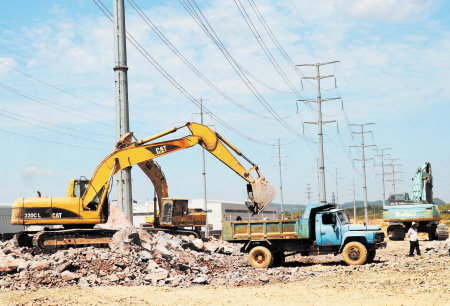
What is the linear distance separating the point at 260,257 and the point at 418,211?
16.8m

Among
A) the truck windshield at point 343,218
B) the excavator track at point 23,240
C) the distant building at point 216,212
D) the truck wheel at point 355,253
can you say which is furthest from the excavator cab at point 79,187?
the distant building at point 216,212

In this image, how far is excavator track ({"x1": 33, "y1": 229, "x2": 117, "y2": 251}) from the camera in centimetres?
2112

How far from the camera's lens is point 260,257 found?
2155 cm

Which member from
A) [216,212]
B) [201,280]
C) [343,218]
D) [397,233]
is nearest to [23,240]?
[201,280]

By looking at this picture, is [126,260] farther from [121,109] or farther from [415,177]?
[415,177]

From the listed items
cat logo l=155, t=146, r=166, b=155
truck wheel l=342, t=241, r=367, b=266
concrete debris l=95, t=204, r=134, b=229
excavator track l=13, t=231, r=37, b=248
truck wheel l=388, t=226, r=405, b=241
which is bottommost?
truck wheel l=388, t=226, r=405, b=241

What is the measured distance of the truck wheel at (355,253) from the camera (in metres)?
20.5

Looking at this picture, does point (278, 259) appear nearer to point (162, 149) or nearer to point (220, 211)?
point (162, 149)

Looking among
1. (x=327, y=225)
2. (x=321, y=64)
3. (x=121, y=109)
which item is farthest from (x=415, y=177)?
(x=121, y=109)

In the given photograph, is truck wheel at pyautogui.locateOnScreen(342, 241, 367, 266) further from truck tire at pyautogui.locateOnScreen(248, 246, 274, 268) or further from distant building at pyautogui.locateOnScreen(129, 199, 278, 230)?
distant building at pyautogui.locateOnScreen(129, 199, 278, 230)

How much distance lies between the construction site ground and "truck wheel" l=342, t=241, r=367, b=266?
0.99 metres

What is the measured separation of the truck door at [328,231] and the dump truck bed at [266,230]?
0.52 meters

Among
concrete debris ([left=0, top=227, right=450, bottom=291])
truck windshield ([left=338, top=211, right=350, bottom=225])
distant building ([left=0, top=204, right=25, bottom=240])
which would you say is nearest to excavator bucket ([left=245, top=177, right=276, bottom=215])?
concrete debris ([left=0, top=227, right=450, bottom=291])

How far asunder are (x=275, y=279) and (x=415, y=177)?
23372 mm
